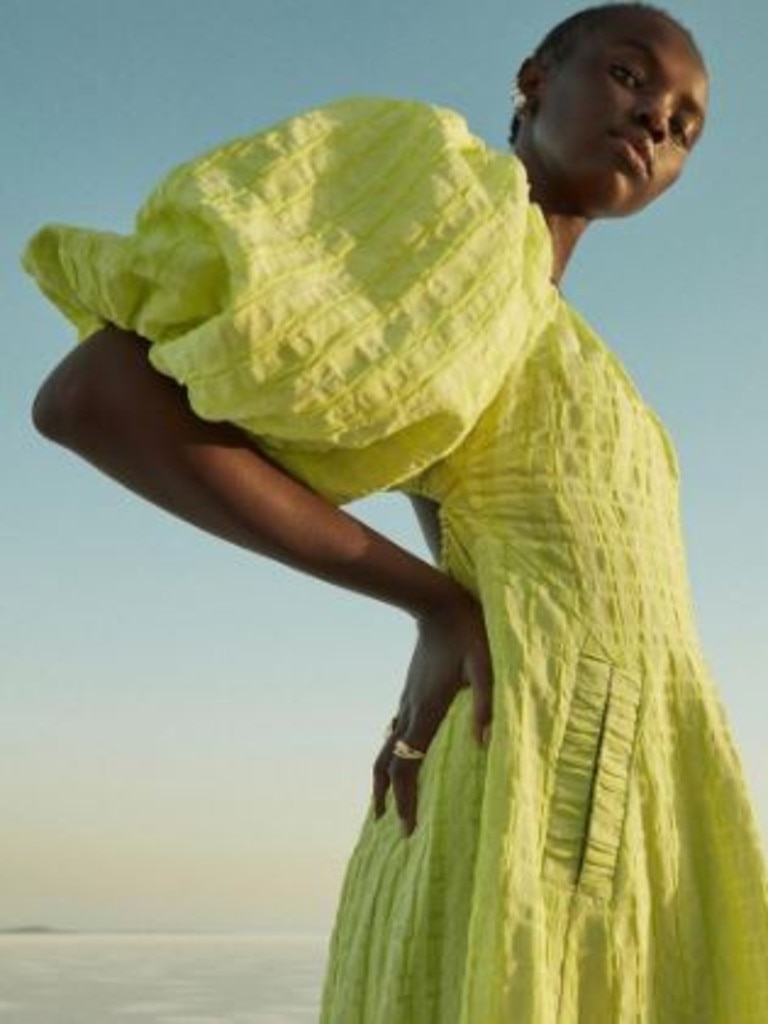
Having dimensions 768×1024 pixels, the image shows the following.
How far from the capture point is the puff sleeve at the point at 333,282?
1.23 metres

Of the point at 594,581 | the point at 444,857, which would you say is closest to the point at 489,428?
the point at 594,581

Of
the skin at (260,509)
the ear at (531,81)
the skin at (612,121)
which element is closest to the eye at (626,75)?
the skin at (612,121)

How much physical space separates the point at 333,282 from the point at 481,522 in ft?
0.98

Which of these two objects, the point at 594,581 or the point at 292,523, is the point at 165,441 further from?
the point at 594,581

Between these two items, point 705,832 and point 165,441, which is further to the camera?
point 705,832

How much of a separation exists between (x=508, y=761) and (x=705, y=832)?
0.86 ft

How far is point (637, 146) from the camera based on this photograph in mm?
1674

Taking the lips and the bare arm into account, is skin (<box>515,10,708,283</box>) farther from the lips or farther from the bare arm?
the bare arm

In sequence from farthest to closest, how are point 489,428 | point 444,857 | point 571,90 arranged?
point 571,90 → point 489,428 → point 444,857

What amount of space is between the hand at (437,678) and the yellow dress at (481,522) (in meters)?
0.02

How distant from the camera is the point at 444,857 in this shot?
1.34 metres

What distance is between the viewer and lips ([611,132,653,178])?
65.7 inches

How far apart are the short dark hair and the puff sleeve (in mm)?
385

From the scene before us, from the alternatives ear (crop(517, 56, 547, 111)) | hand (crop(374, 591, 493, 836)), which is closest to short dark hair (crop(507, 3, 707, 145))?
ear (crop(517, 56, 547, 111))
